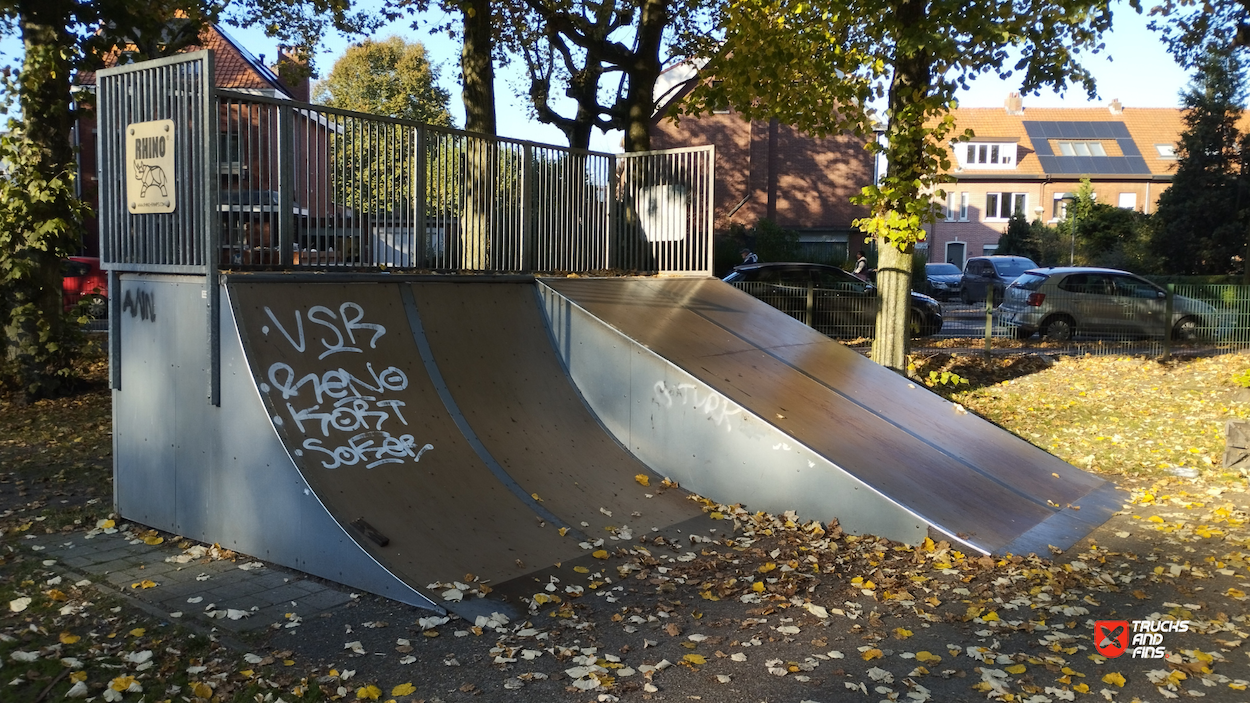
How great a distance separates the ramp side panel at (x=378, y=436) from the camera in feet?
18.2

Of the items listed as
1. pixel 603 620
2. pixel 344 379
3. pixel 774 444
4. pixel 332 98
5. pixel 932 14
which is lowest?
pixel 603 620

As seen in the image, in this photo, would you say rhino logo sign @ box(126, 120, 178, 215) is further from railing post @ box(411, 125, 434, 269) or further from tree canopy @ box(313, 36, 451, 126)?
tree canopy @ box(313, 36, 451, 126)

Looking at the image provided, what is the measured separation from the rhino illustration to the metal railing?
41cm

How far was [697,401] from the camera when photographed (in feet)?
23.8

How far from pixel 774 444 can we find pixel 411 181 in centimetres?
384

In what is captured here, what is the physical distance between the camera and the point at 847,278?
17922 mm

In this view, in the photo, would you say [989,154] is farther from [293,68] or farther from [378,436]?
[378,436]

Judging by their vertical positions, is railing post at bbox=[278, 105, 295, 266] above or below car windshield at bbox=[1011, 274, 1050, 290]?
above

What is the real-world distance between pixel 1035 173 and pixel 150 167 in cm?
5184

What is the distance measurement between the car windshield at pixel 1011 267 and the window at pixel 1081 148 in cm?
2333

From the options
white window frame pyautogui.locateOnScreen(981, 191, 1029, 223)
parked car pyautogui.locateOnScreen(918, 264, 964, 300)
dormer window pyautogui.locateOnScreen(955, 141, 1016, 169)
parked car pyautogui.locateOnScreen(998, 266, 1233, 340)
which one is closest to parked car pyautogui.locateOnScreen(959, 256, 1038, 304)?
parked car pyautogui.locateOnScreen(918, 264, 964, 300)

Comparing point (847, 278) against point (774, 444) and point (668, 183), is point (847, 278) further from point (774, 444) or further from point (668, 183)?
point (774, 444)

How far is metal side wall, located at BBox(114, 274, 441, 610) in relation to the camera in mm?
5500

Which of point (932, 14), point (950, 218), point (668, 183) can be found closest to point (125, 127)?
point (668, 183)
